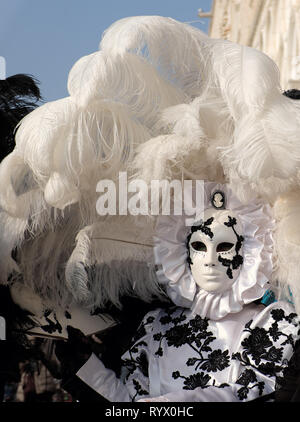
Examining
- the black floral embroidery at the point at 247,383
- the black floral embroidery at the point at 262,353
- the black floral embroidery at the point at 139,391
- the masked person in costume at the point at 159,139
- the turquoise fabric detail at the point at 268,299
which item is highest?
the masked person in costume at the point at 159,139

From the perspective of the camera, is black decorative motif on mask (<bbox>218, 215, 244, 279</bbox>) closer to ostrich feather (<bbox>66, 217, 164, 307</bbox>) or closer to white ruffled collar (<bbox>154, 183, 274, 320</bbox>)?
white ruffled collar (<bbox>154, 183, 274, 320</bbox>)

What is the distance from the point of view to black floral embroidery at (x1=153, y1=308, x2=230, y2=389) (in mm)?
2336

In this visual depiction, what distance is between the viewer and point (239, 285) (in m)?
2.39

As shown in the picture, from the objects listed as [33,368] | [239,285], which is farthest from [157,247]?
[33,368]

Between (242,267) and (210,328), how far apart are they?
26 centimetres

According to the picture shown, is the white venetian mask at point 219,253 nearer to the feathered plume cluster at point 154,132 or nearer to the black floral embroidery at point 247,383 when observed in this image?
the feathered plume cluster at point 154,132

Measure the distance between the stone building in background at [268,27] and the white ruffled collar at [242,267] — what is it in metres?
3.32

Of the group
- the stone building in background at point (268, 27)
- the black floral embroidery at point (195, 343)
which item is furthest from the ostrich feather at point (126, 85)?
the stone building in background at point (268, 27)

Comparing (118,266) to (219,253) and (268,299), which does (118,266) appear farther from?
(268,299)

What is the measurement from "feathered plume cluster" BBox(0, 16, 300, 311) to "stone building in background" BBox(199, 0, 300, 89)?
11.1 feet

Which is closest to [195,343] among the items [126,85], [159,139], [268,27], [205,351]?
[205,351]

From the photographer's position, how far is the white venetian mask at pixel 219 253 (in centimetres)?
239

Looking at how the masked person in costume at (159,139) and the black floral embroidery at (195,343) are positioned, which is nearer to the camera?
the masked person in costume at (159,139)

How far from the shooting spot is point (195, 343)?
2.43m
